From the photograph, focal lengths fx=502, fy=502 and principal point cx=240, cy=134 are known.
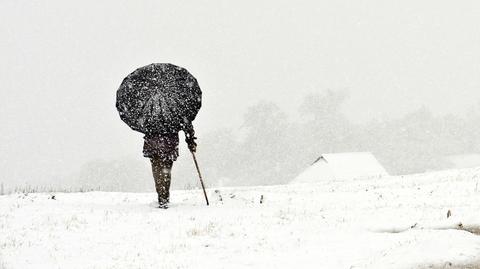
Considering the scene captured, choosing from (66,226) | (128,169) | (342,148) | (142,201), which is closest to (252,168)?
(342,148)

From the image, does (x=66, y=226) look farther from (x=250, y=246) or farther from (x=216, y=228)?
(x=250, y=246)

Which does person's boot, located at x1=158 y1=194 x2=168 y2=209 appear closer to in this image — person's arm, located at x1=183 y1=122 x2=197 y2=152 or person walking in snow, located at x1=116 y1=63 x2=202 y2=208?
person walking in snow, located at x1=116 y1=63 x2=202 y2=208

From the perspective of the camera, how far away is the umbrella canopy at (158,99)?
11.5 m

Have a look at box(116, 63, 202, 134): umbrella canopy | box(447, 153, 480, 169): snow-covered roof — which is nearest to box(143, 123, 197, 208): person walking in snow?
box(116, 63, 202, 134): umbrella canopy

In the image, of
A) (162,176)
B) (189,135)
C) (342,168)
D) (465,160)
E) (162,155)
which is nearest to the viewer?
(162,155)

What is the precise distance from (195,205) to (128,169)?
8246 cm

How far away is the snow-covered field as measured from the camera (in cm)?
654

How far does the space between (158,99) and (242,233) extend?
4.58 meters

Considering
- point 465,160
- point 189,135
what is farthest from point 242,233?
point 465,160

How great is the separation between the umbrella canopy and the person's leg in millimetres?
697

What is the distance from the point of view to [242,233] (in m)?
8.41

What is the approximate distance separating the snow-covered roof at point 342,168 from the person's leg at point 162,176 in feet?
95.6

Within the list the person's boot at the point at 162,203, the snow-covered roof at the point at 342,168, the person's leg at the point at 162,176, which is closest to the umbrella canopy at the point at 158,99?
the person's leg at the point at 162,176

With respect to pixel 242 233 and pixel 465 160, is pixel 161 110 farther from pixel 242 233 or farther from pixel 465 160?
pixel 465 160
